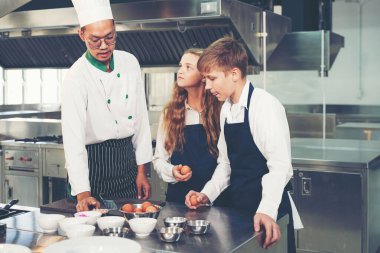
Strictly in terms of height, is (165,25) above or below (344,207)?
above

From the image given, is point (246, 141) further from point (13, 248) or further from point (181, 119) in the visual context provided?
point (13, 248)

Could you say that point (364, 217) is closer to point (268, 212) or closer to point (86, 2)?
point (268, 212)

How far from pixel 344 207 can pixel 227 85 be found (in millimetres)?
1973

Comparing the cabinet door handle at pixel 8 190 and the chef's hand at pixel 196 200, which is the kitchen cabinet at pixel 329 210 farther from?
the cabinet door handle at pixel 8 190

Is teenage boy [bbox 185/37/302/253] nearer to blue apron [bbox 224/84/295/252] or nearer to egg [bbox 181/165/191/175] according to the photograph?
blue apron [bbox 224/84/295/252]

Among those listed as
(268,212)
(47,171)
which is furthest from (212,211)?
(47,171)

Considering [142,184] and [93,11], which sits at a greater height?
[93,11]

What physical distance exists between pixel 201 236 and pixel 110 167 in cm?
91

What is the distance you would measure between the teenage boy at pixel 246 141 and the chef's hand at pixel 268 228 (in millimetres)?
57

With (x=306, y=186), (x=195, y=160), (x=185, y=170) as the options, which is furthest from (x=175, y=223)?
(x=306, y=186)

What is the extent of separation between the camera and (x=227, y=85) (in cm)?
229

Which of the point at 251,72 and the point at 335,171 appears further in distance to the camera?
the point at 251,72

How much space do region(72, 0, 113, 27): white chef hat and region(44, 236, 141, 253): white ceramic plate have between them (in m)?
1.09

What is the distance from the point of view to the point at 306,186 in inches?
156
